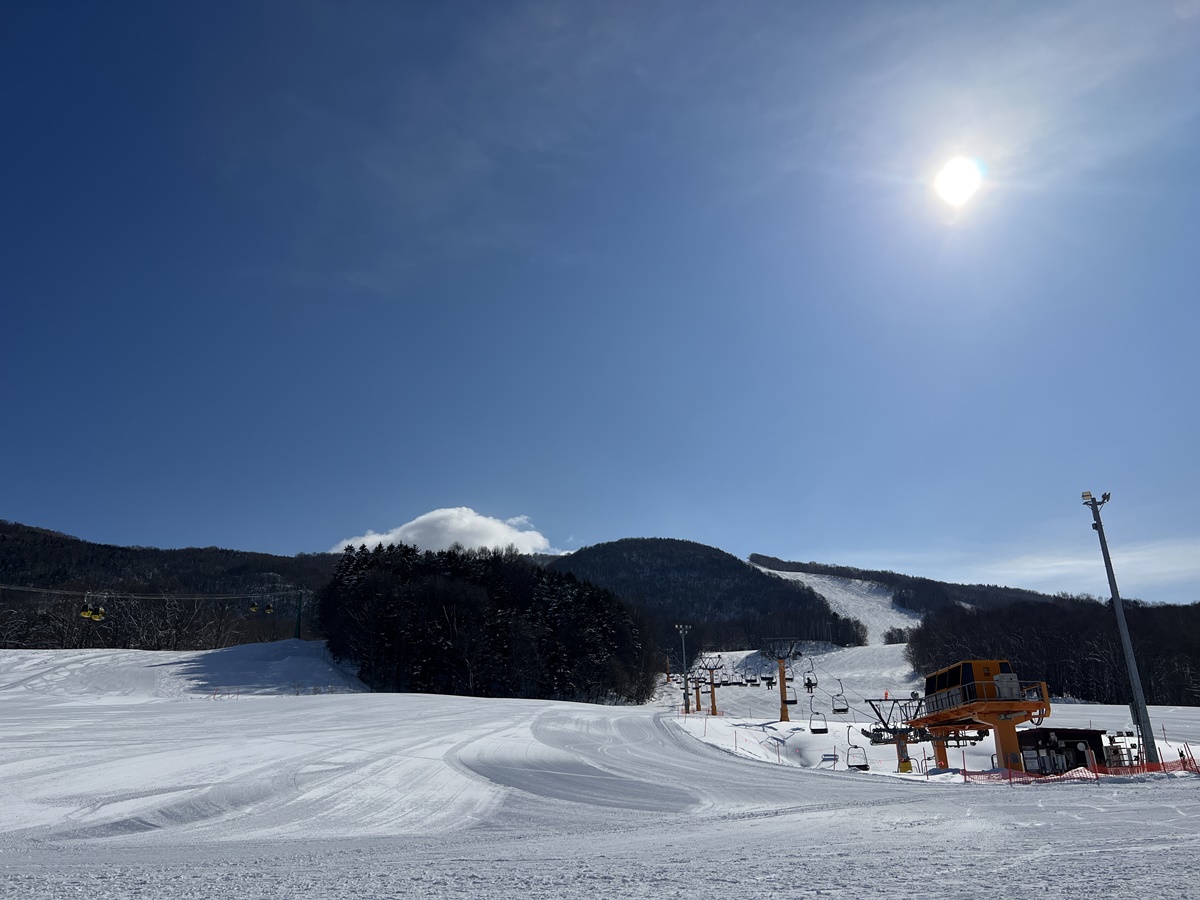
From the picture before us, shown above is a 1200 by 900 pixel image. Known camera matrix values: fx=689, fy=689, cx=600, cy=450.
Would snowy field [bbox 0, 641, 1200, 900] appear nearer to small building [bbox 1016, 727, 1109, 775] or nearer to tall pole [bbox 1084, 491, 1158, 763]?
tall pole [bbox 1084, 491, 1158, 763]

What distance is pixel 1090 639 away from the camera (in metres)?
106

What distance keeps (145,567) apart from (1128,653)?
190 meters

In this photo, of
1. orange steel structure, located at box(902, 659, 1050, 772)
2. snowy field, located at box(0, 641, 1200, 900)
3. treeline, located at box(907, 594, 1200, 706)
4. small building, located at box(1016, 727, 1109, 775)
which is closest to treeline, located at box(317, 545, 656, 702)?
snowy field, located at box(0, 641, 1200, 900)

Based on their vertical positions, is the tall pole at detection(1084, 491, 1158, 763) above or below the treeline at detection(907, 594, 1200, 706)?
below

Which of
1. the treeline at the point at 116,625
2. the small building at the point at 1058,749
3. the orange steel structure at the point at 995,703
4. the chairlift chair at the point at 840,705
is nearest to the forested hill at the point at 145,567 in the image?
the treeline at the point at 116,625

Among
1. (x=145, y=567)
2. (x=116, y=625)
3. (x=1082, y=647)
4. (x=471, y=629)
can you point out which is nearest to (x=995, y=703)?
(x=471, y=629)

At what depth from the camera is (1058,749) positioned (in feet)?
94.0

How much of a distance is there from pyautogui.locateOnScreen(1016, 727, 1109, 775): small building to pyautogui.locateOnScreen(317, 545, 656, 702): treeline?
4202 cm

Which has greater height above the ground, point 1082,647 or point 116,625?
point 1082,647

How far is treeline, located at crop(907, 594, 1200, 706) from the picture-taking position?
9531 cm

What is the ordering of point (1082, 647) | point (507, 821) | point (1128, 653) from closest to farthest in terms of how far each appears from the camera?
point (507, 821), point (1128, 653), point (1082, 647)

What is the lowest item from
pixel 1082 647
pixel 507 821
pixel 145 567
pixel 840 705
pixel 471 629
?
pixel 507 821

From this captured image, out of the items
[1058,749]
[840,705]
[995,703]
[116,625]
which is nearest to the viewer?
[995,703]

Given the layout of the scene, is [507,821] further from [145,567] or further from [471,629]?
[145,567]
